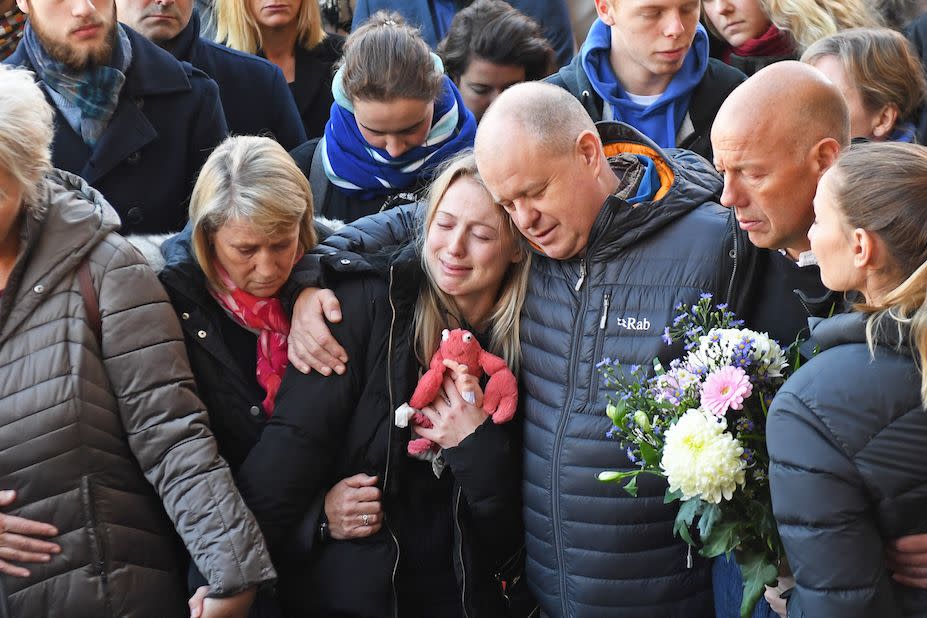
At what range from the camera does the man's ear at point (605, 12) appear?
163 inches

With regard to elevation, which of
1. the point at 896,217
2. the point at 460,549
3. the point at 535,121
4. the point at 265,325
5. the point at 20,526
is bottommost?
the point at 460,549

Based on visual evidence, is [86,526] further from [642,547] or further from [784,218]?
[784,218]

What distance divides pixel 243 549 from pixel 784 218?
1.70m

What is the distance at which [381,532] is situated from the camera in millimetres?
3365

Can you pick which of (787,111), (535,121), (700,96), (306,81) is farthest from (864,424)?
(306,81)

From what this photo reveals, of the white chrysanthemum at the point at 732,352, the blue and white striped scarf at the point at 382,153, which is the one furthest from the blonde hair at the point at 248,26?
the white chrysanthemum at the point at 732,352

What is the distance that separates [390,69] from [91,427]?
1.60 metres

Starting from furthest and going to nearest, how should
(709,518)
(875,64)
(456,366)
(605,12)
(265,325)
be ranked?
(605,12), (875,64), (265,325), (456,366), (709,518)

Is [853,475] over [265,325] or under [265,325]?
over

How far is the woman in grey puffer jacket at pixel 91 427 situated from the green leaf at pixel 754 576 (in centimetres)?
127

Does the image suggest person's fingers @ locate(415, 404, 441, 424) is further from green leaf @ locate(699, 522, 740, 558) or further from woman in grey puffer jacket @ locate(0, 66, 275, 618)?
green leaf @ locate(699, 522, 740, 558)

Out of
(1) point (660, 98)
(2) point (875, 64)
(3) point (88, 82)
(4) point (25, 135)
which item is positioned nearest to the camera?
(4) point (25, 135)

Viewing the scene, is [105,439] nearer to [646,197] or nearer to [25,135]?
[25,135]

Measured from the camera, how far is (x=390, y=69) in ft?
12.7
